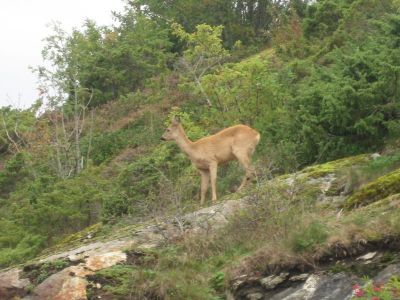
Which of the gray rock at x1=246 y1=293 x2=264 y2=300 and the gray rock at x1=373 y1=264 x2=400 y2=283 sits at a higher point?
the gray rock at x1=373 y1=264 x2=400 y2=283

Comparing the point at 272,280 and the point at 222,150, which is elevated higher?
the point at 222,150

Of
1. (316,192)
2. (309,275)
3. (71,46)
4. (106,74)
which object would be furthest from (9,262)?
(106,74)

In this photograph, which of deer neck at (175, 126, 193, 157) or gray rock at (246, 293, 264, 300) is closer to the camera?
gray rock at (246, 293, 264, 300)

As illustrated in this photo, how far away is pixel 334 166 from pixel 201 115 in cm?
1284

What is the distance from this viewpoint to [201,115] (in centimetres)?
2525

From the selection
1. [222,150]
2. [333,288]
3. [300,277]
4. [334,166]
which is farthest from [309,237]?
[222,150]

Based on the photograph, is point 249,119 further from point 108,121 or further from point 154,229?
point 108,121

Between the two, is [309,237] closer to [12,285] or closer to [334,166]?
[12,285]

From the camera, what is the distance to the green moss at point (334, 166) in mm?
12414

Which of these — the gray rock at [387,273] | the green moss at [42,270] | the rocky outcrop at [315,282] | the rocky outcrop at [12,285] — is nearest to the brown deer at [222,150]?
the green moss at [42,270]

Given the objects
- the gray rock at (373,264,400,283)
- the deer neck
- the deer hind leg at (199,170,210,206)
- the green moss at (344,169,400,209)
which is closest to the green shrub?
the gray rock at (373,264,400,283)

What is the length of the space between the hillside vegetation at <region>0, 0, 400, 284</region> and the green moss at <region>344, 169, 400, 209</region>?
3cm

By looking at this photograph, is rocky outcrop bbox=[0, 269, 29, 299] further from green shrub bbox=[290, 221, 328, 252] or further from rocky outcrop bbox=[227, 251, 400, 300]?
green shrub bbox=[290, 221, 328, 252]

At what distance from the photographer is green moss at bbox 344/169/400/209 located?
32.8 feet
